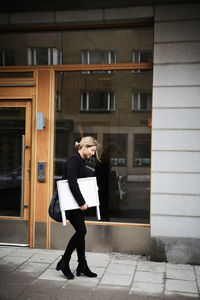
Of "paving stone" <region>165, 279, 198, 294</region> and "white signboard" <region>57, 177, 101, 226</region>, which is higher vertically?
"white signboard" <region>57, 177, 101, 226</region>

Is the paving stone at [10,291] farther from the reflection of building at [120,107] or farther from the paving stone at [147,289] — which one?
the reflection of building at [120,107]

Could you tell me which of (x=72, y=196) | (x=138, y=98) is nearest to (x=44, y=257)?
(x=72, y=196)

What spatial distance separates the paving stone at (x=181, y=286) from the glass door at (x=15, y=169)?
2.89 m

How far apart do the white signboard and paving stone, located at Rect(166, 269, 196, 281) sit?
160 centimetres

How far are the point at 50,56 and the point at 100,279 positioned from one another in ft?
13.0

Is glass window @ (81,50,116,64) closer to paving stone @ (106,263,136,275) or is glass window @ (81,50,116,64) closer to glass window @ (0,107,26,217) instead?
glass window @ (0,107,26,217)

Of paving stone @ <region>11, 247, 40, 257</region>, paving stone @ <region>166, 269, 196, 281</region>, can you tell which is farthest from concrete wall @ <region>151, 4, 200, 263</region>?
paving stone @ <region>11, 247, 40, 257</region>

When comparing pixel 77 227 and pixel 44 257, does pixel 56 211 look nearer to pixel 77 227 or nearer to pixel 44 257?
pixel 77 227

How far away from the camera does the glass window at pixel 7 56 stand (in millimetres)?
7016

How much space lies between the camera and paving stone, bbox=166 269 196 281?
5.45m

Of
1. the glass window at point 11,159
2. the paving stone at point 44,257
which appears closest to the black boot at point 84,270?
the paving stone at point 44,257

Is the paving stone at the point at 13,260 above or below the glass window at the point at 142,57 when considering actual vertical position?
below

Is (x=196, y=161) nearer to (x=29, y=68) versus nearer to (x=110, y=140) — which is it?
(x=110, y=140)

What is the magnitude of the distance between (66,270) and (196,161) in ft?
8.78
